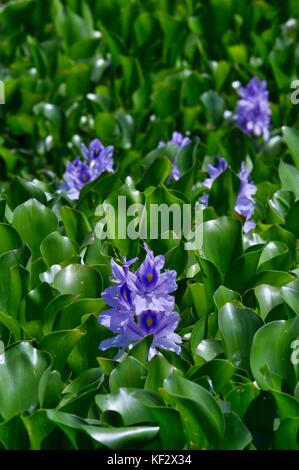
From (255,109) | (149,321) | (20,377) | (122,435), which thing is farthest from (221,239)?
(255,109)

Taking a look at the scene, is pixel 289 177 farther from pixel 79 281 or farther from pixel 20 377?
pixel 20 377

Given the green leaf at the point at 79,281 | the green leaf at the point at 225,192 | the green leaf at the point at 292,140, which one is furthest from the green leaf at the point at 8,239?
the green leaf at the point at 292,140

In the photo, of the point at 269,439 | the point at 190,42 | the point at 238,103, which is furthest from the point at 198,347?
the point at 190,42

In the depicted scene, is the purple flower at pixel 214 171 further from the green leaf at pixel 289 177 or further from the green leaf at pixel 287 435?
the green leaf at pixel 287 435

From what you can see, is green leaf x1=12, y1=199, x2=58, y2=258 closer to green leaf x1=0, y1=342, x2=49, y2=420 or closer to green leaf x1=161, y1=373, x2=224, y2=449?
green leaf x1=0, y1=342, x2=49, y2=420

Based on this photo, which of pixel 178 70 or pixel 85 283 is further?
pixel 178 70

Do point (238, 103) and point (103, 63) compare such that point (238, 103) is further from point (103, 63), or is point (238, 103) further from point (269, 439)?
point (269, 439)

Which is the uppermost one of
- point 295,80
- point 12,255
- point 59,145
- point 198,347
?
point 295,80
